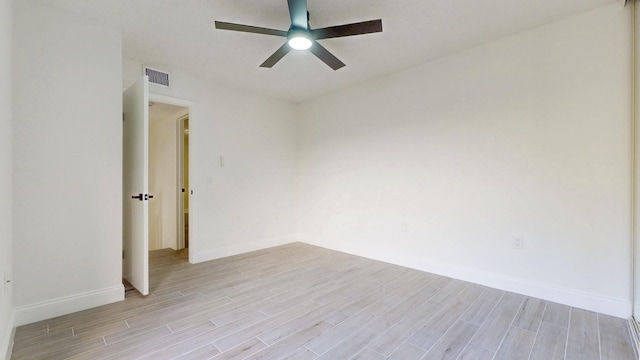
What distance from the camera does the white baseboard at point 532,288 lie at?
7.27 feet

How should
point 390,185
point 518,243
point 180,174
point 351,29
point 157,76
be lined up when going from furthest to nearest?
point 180,174 → point 390,185 → point 157,76 → point 518,243 → point 351,29

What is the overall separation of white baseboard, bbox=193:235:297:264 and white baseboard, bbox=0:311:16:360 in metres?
1.76

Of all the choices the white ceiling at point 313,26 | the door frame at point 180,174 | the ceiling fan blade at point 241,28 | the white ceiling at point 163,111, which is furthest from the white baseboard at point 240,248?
the ceiling fan blade at point 241,28

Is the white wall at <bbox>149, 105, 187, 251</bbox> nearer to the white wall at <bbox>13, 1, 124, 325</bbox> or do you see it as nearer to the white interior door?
the white interior door

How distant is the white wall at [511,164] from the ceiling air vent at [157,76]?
2498mm

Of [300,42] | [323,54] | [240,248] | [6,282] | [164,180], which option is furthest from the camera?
[164,180]

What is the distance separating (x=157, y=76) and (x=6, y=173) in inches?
75.0

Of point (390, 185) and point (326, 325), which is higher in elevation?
point (390, 185)

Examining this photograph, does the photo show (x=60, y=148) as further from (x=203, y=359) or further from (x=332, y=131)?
(x=332, y=131)

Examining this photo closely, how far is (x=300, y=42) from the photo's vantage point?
7.29 feet

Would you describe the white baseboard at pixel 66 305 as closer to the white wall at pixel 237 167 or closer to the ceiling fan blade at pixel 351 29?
the white wall at pixel 237 167

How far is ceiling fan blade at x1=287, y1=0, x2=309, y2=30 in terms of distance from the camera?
1854 millimetres

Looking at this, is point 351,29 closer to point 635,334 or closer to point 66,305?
point 635,334

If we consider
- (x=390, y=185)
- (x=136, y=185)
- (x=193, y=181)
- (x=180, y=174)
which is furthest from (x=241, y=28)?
(x=180, y=174)
